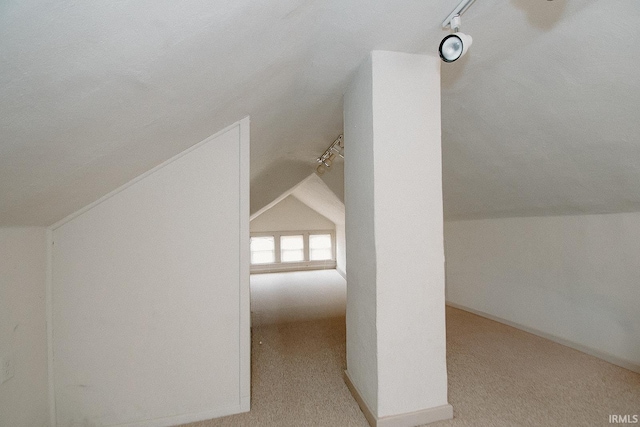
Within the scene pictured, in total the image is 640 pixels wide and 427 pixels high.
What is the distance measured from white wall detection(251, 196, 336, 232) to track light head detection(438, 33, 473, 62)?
697 cm

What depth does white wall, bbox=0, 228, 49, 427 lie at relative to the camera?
1.33 metres

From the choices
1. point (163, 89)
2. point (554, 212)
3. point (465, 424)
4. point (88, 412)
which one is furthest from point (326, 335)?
point (163, 89)

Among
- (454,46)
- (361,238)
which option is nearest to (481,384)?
(361,238)

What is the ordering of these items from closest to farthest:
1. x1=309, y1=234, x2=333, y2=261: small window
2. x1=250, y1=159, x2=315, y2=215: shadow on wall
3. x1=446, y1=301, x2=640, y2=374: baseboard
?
1. x1=446, y1=301, x2=640, y2=374: baseboard
2. x1=250, y1=159, x2=315, y2=215: shadow on wall
3. x1=309, y1=234, x2=333, y2=261: small window

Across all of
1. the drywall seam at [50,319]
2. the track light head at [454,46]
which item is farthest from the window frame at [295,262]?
the track light head at [454,46]

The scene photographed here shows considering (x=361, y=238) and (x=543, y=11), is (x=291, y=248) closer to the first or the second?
(x=361, y=238)

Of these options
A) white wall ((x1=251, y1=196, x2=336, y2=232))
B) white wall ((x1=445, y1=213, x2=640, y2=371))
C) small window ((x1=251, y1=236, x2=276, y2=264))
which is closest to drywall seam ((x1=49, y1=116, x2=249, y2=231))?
white wall ((x1=445, y1=213, x2=640, y2=371))

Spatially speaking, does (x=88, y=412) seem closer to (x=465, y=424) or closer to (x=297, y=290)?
(x=465, y=424)

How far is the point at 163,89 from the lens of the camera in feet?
3.65

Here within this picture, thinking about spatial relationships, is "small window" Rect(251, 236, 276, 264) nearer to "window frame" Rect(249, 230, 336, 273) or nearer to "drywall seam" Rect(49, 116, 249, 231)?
"window frame" Rect(249, 230, 336, 273)

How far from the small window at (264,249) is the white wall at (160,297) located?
611 centimetres

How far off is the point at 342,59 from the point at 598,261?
9.27ft

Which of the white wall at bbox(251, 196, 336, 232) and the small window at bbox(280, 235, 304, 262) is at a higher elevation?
the white wall at bbox(251, 196, 336, 232)

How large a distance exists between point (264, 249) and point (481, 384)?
21.2 ft
